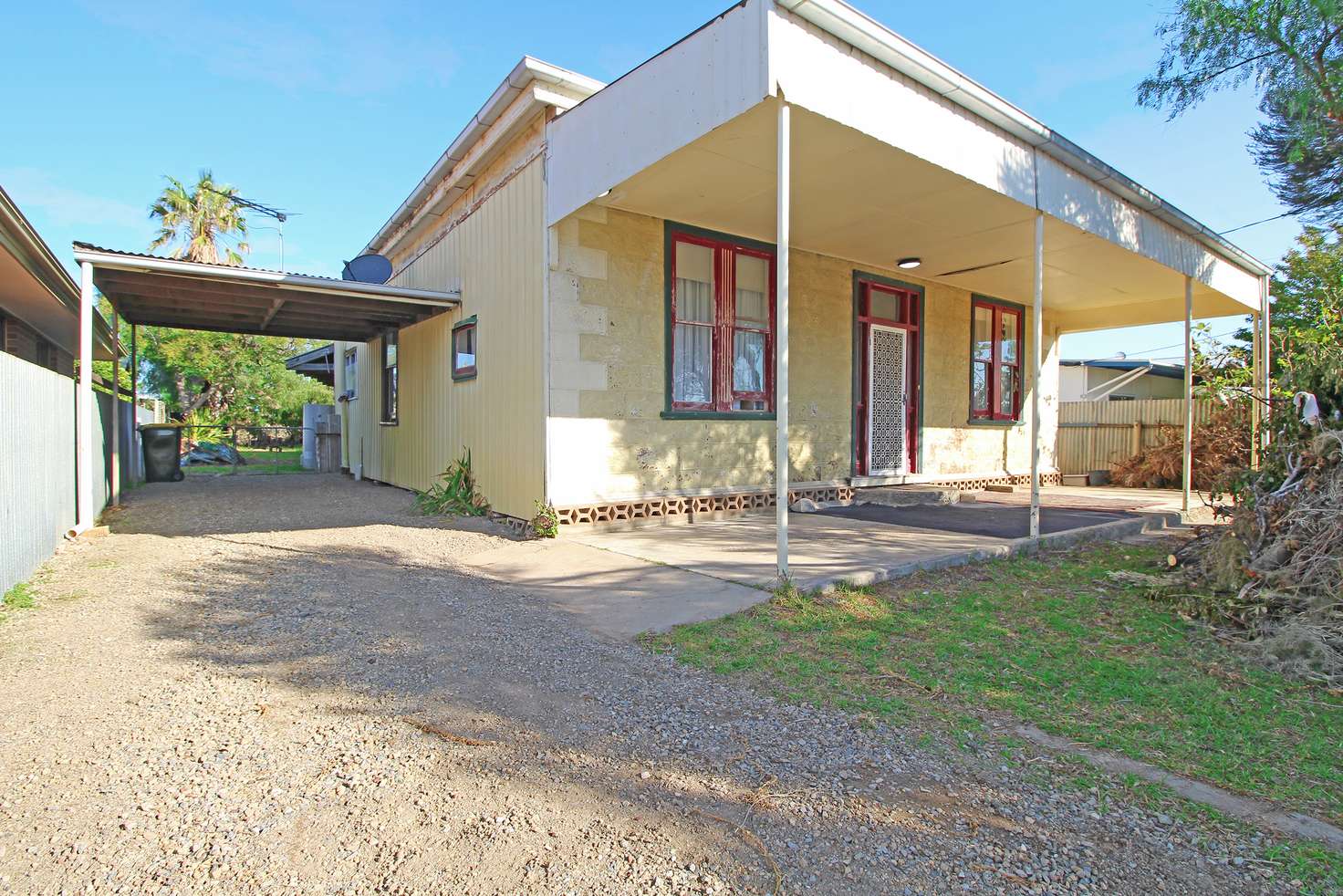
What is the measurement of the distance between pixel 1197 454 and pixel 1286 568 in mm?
9706

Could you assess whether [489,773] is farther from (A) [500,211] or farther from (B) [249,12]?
(B) [249,12]

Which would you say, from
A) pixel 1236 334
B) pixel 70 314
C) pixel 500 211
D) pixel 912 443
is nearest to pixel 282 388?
pixel 70 314

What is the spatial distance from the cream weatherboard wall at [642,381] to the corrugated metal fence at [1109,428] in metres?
7.09

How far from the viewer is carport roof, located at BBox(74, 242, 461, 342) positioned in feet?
23.3

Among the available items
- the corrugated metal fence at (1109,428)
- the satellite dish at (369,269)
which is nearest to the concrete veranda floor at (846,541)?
the corrugated metal fence at (1109,428)

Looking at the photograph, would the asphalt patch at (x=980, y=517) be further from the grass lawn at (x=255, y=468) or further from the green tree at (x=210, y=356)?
the green tree at (x=210, y=356)

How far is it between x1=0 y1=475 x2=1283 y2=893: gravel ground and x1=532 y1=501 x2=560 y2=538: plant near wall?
2.64m

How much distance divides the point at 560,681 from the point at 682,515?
4517 millimetres

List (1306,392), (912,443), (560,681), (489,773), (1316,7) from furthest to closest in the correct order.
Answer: (912,443), (1316,7), (1306,392), (560,681), (489,773)

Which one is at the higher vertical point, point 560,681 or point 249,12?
point 249,12

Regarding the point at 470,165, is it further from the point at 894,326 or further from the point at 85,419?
the point at 894,326

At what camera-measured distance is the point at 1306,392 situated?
4.79 m

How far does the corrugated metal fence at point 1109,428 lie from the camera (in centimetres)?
1297

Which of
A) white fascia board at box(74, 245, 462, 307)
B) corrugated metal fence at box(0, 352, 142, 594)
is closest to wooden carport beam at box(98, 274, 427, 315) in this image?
white fascia board at box(74, 245, 462, 307)
